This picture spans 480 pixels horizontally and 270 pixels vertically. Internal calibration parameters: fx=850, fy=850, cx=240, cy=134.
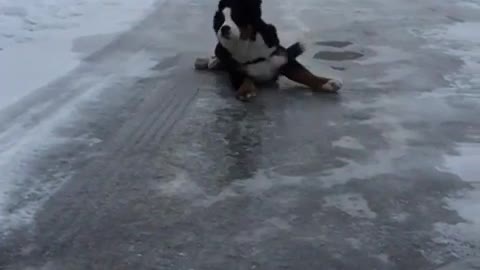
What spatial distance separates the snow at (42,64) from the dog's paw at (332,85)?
67.0 inches

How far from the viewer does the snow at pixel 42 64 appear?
4.77 metres

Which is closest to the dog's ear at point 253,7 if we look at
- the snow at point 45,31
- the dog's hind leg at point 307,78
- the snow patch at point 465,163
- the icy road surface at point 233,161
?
the dog's hind leg at point 307,78

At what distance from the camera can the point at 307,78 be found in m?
6.98

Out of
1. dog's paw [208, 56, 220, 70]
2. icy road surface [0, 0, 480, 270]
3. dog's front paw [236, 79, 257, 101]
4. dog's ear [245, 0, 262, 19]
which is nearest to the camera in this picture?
icy road surface [0, 0, 480, 270]

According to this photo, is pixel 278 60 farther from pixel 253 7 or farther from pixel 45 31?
pixel 45 31

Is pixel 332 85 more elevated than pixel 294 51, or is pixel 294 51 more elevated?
pixel 294 51

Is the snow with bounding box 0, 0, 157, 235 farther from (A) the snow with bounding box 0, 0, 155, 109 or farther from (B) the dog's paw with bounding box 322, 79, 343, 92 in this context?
(B) the dog's paw with bounding box 322, 79, 343, 92

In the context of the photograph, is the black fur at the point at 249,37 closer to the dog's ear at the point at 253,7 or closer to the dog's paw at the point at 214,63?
the dog's ear at the point at 253,7

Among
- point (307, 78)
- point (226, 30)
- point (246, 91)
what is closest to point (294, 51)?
point (307, 78)

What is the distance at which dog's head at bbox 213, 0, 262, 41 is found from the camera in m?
7.05

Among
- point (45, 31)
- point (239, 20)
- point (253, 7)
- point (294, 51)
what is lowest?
point (45, 31)

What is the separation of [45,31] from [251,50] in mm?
3531

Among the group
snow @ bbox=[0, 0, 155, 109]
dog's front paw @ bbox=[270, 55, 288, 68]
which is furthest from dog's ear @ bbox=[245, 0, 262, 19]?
snow @ bbox=[0, 0, 155, 109]

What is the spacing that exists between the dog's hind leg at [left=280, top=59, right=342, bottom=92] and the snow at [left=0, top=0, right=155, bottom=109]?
6.61 feet
